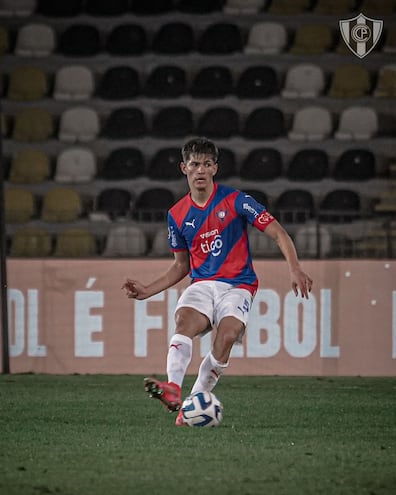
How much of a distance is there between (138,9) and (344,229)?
6.44m

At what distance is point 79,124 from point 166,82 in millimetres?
1272

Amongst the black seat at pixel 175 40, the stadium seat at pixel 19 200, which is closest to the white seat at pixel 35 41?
the black seat at pixel 175 40

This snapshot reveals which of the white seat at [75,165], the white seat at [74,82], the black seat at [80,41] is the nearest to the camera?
the white seat at [75,165]

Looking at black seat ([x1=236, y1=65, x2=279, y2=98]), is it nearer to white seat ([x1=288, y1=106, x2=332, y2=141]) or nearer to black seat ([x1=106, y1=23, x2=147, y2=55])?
white seat ([x1=288, y1=106, x2=332, y2=141])

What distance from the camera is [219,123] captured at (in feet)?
50.7

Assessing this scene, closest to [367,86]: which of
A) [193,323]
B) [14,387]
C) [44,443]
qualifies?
[14,387]

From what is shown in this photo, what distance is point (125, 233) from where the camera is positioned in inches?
489

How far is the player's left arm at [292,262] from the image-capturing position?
6.37m

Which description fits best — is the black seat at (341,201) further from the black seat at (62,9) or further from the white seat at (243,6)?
the black seat at (62,9)

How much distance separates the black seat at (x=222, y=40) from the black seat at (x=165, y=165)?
69.4 inches

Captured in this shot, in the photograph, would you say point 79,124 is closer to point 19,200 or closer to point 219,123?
point 19,200

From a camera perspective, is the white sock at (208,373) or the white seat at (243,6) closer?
the white sock at (208,373)

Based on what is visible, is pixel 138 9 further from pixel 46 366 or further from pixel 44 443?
pixel 44 443

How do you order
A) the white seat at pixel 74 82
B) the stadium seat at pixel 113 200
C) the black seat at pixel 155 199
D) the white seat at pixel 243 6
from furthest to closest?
the white seat at pixel 243 6 < the white seat at pixel 74 82 < the stadium seat at pixel 113 200 < the black seat at pixel 155 199
